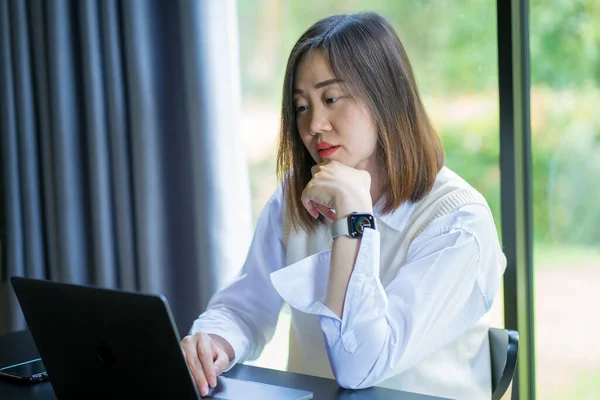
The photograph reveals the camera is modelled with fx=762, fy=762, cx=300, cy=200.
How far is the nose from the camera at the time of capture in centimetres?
154

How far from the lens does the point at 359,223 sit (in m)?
1.39

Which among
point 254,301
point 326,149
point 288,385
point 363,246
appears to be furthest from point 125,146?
point 288,385

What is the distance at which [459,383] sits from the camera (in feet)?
4.91

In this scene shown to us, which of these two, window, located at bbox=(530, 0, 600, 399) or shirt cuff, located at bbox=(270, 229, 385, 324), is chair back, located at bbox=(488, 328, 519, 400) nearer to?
shirt cuff, located at bbox=(270, 229, 385, 324)

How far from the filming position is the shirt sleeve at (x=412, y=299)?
1.29 metres

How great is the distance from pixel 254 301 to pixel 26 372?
54 centimetres

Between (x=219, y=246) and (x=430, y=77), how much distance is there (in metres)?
0.85

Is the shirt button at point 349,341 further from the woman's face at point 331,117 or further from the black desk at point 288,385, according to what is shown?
the woman's face at point 331,117

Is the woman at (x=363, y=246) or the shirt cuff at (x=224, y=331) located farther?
the shirt cuff at (x=224, y=331)

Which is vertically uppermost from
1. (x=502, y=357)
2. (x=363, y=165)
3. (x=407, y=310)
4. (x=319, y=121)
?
(x=319, y=121)

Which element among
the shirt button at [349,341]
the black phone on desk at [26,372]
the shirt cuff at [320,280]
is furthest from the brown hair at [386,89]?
the black phone on desk at [26,372]

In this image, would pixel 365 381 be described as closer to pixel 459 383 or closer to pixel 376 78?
pixel 459 383

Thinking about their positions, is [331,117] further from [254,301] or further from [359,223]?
[254,301]

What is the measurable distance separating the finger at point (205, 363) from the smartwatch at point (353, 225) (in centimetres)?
30
